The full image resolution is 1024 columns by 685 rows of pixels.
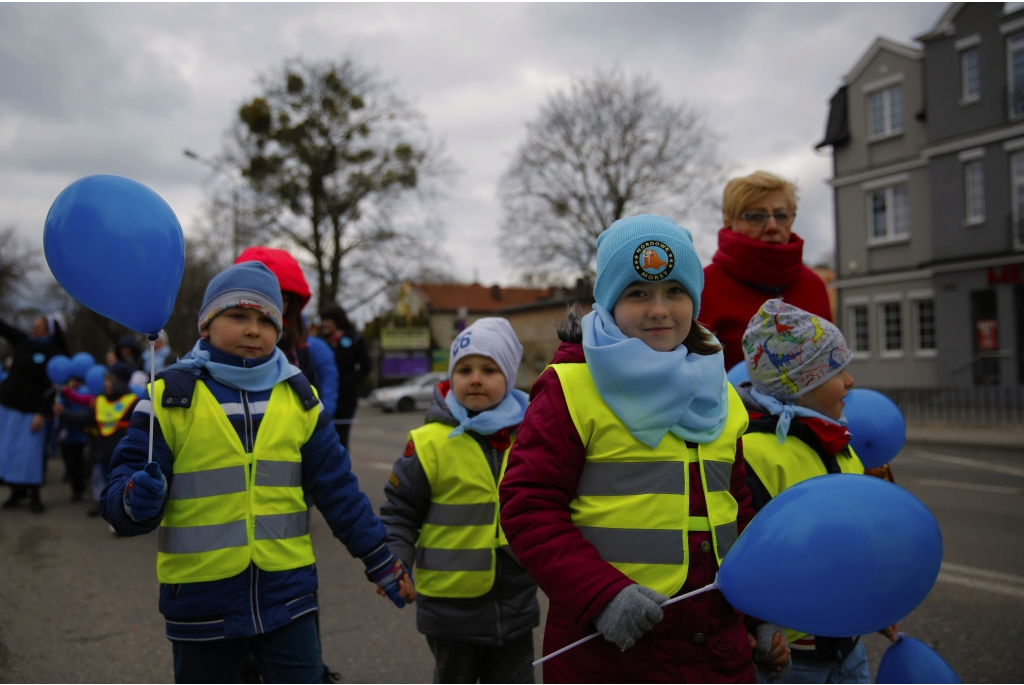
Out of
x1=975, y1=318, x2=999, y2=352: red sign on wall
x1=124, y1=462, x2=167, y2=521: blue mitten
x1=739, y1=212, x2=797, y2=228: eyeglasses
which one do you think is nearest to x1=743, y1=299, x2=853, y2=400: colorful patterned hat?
x1=739, y1=212, x2=797, y2=228: eyeglasses

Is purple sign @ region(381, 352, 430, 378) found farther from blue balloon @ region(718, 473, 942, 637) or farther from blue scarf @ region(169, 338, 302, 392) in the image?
blue balloon @ region(718, 473, 942, 637)

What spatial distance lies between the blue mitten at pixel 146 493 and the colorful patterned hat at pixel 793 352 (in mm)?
1866

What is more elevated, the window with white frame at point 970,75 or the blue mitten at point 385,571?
the window with white frame at point 970,75

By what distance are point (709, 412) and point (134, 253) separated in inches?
67.2

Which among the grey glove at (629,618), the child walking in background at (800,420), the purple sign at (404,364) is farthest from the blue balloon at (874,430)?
the purple sign at (404,364)

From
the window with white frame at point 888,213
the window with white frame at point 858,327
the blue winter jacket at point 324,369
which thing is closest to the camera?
the blue winter jacket at point 324,369

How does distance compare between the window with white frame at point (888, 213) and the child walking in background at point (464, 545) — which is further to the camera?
the window with white frame at point (888, 213)

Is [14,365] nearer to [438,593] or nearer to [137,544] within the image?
[137,544]

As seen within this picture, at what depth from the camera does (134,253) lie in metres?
2.21

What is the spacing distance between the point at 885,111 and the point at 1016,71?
15.7 feet

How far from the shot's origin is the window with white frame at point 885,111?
2577 cm

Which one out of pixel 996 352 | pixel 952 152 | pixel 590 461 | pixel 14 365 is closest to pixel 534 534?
pixel 590 461

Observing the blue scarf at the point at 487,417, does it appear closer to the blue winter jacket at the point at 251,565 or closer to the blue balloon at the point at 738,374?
the blue winter jacket at the point at 251,565

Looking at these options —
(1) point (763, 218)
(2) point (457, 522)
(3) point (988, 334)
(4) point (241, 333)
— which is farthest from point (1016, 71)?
(4) point (241, 333)
